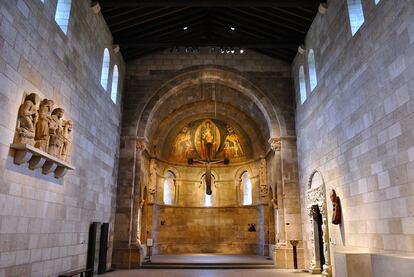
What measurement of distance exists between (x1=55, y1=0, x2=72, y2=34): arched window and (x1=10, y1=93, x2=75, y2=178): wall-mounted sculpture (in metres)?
2.26

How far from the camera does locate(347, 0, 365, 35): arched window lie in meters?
8.22

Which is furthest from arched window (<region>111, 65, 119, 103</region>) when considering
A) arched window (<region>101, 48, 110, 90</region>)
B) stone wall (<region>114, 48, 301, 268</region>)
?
stone wall (<region>114, 48, 301, 268</region>)

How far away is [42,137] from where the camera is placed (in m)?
6.87

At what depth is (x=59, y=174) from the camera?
784 centimetres

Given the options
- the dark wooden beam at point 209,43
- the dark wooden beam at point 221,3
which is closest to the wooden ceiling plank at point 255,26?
the dark wooden beam at point 209,43

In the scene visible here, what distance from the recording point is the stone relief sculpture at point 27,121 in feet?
20.4

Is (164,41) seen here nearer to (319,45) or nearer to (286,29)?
(286,29)

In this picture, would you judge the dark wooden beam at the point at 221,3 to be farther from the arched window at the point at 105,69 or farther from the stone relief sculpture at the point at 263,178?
the stone relief sculpture at the point at 263,178

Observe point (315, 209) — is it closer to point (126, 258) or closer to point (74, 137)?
point (126, 258)

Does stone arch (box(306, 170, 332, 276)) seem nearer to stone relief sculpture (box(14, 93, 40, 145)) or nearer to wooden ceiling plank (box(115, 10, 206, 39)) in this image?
wooden ceiling plank (box(115, 10, 206, 39))

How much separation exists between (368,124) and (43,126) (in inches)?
269

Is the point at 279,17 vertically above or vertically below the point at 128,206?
above

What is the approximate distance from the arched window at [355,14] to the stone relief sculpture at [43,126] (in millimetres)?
7244

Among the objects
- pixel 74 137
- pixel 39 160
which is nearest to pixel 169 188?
pixel 74 137
